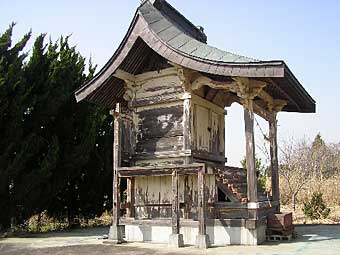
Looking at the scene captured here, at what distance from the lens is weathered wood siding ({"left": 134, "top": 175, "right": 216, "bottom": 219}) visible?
933 cm

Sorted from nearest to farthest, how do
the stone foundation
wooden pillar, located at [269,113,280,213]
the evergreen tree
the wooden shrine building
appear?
the stone foundation → the wooden shrine building → wooden pillar, located at [269,113,280,213] → the evergreen tree

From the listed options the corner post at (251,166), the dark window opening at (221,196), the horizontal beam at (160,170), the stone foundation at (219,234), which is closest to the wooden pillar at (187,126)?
the horizontal beam at (160,170)

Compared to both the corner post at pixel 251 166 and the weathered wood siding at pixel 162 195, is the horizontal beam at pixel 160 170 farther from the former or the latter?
the corner post at pixel 251 166

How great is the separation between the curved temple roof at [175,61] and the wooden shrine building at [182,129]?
2 centimetres

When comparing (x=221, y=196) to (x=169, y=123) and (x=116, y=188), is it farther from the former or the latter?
(x=116, y=188)

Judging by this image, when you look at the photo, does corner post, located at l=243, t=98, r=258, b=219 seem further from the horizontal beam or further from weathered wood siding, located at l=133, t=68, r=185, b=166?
weathered wood siding, located at l=133, t=68, r=185, b=166

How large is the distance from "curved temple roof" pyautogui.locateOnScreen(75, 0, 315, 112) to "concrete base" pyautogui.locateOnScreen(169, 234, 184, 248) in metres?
3.55

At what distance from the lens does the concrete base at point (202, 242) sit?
314 inches

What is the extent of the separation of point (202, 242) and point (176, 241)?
0.60 metres

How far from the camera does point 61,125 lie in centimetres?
1384

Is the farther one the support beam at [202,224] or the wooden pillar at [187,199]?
the wooden pillar at [187,199]

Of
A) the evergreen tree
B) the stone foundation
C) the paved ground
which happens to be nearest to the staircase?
the stone foundation

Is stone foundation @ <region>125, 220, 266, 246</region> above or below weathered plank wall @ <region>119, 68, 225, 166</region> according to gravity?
below

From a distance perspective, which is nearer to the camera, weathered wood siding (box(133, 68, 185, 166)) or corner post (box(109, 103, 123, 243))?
corner post (box(109, 103, 123, 243))
